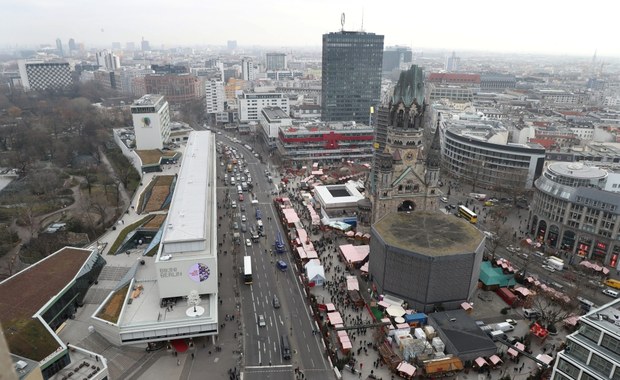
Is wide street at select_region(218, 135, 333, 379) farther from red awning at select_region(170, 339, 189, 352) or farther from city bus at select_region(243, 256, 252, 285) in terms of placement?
red awning at select_region(170, 339, 189, 352)

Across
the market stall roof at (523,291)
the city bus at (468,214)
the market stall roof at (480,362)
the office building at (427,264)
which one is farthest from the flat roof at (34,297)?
the city bus at (468,214)

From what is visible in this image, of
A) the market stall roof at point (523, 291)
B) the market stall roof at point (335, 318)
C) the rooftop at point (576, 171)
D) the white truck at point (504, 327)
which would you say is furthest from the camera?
the rooftop at point (576, 171)

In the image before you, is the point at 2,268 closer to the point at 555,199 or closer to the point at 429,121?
the point at 555,199

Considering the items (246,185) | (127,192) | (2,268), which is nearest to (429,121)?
(246,185)

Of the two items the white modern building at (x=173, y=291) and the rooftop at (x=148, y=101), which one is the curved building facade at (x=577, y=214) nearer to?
the white modern building at (x=173, y=291)

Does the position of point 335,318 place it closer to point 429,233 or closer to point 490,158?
point 429,233

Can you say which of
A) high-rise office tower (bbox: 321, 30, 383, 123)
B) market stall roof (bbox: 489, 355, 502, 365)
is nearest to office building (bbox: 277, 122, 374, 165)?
high-rise office tower (bbox: 321, 30, 383, 123)

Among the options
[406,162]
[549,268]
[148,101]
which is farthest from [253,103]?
[549,268]
